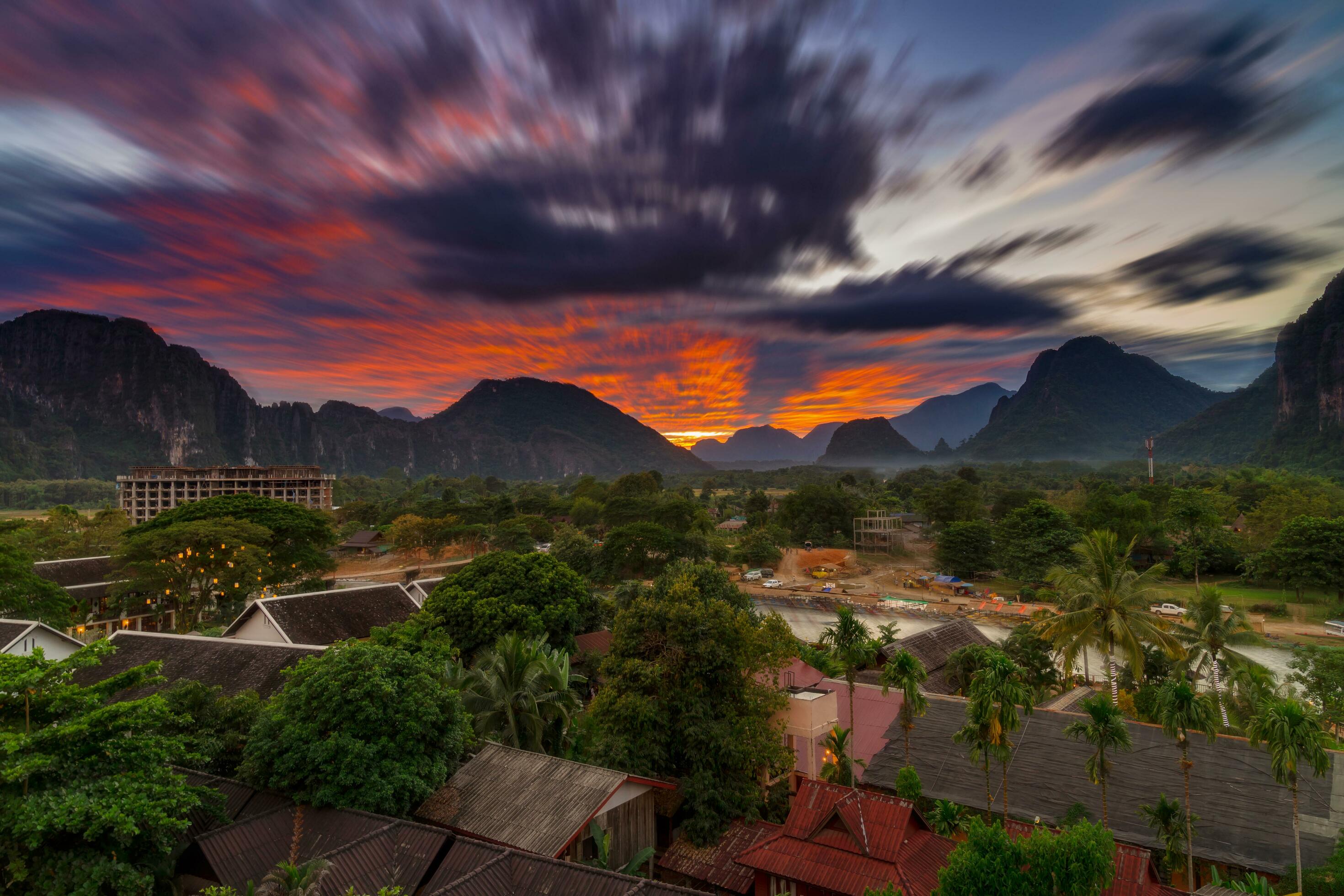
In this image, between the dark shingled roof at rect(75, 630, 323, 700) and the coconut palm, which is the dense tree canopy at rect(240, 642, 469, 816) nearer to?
the dark shingled roof at rect(75, 630, 323, 700)

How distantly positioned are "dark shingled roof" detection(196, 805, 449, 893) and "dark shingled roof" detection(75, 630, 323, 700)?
7.78 metres

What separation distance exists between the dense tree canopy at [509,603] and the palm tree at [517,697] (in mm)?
5329

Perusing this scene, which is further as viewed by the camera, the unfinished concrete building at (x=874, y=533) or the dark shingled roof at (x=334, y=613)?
the unfinished concrete building at (x=874, y=533)

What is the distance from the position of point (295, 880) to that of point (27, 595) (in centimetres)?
2734

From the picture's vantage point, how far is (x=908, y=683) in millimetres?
16688

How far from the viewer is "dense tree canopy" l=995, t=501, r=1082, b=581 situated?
189 ft

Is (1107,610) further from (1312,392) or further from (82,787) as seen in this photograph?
(1312,392)

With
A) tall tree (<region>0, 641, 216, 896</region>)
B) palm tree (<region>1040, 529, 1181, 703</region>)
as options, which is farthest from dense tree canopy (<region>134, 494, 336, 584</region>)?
palm tree (<region>1040, 529, 1181, 703</region>)

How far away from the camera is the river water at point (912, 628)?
36688 millimetres

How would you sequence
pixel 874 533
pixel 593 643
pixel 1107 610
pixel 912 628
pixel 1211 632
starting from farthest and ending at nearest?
pixel 874 533, pixel 912 628, pixel 593 643, pixel 1211 632, pixel 1107 610

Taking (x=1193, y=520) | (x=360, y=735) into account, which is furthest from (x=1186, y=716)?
(x=1193, y=520)

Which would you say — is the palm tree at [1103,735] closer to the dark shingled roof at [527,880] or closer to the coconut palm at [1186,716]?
the coconut palm at [1186,716]

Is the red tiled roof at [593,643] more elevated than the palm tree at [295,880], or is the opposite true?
the palm tree at [295,880]

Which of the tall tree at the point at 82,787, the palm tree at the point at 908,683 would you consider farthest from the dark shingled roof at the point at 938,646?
the tall tree at the point at 82,787
